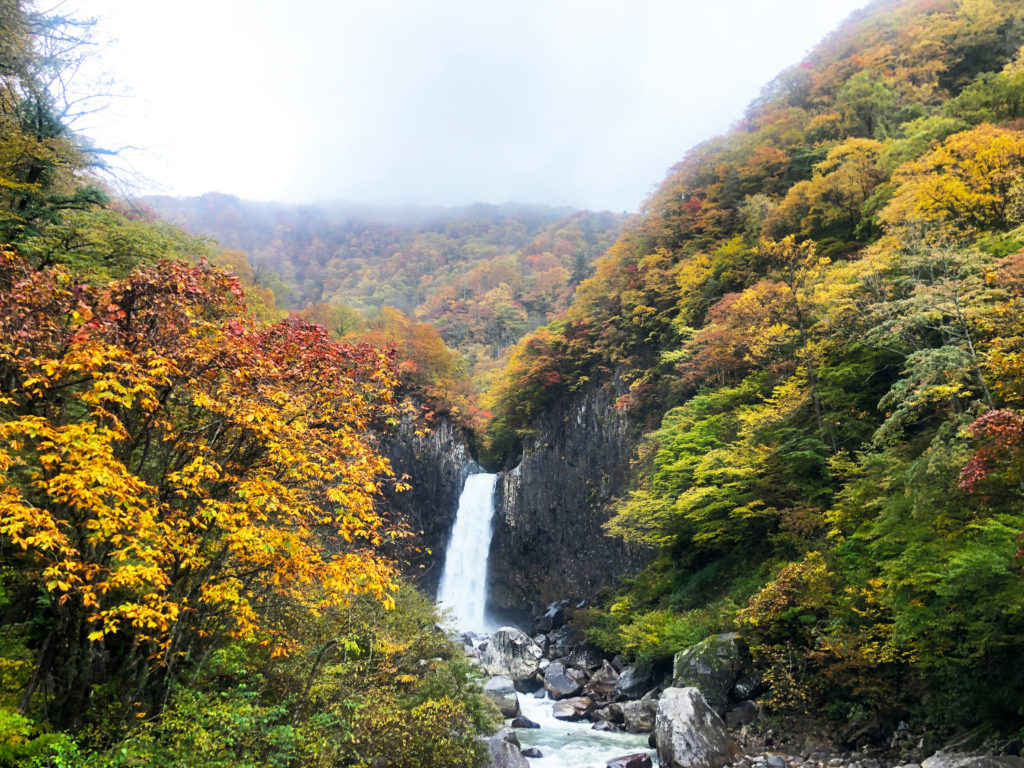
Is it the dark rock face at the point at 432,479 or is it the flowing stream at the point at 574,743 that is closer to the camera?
the flowing stream at the point at 574,743

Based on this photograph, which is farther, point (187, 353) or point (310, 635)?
point (310, 635)

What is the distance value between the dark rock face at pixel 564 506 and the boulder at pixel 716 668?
388 inches

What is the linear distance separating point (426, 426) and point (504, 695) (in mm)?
9446

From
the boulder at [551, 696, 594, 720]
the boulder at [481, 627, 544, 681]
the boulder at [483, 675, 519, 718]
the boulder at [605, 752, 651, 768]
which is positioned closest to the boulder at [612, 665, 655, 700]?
the boulder at [551, 696, 594, 720]

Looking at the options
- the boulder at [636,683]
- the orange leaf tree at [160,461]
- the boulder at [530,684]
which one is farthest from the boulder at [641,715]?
the orange leaf tree at [160,461]

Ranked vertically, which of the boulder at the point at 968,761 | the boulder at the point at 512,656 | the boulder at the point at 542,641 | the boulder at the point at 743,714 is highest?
the boulder at the point at 968,761

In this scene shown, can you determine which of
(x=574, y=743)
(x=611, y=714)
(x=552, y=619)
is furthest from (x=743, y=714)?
(x=552, y=619)

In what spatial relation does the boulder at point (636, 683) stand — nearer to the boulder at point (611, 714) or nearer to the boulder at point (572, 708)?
the boulder at point (611, 714)

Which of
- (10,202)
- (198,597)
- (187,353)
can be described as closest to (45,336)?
(187,353)

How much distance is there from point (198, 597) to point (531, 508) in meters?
26.5

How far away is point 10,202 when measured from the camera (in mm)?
9766

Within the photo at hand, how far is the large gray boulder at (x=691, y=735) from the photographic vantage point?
1002 centimetres

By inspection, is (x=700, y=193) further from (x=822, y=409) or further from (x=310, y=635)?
(x=310, y=635)

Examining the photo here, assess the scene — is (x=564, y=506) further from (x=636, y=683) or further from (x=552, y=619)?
(x=636, y=683)
